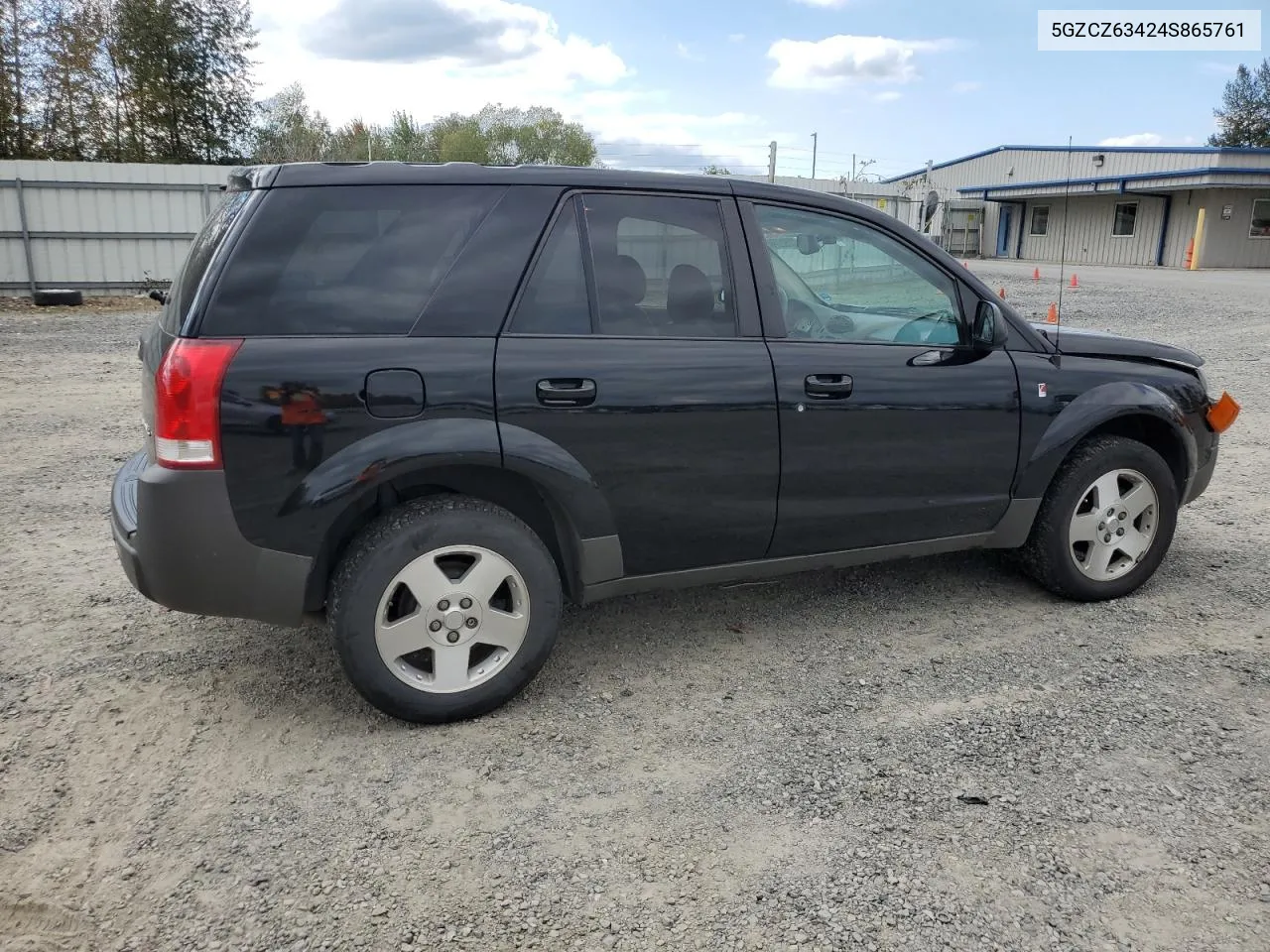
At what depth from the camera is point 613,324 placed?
3.48m

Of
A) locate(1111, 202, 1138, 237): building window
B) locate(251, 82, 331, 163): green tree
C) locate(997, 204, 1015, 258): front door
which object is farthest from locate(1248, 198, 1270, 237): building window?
locate(251, 82, 331, 163): green tree

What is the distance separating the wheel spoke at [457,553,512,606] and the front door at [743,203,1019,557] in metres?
1.08

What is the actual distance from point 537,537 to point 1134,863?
1.98 metres

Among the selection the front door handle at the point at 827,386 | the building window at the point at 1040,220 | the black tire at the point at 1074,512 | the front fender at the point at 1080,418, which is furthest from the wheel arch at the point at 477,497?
the building window at the point at 1040,220

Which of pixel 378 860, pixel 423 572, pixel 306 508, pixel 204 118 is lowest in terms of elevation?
pixel 378 860

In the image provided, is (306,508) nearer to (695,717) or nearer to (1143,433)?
(695,717)

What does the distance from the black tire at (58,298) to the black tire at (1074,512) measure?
16780mm

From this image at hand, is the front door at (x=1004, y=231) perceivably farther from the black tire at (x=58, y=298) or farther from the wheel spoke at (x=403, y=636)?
the wheel spoke at (x=403, y=636)

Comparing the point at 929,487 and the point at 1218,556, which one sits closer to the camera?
the point at 929,487

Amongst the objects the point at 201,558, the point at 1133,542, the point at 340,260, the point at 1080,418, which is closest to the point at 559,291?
the point at 340,260

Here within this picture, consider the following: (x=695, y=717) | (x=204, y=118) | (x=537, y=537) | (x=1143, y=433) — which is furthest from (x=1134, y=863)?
(x=204, y=118)

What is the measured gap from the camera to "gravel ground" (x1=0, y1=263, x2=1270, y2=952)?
246 centimetres

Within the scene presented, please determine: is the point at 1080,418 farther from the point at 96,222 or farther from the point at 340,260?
the point at 96,222

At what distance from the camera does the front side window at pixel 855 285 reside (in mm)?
3867
